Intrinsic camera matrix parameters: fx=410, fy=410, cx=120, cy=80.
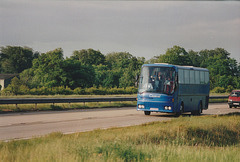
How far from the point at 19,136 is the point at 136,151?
6.05 metres

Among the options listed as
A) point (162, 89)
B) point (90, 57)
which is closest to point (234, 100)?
point (162, 89)

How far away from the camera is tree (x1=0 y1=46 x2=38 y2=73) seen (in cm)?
12625

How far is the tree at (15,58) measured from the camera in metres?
126

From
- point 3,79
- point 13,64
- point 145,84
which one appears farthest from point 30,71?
point 145,84

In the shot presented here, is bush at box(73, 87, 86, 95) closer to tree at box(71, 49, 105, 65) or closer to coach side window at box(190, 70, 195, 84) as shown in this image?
coach side window at box(190, 70, 195, 84)

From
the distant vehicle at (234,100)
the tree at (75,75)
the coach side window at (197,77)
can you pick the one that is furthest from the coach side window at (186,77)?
the tree at (75,75)

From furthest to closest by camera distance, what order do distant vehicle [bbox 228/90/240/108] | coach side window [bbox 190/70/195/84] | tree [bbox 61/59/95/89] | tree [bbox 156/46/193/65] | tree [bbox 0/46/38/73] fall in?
tree [bbox 0/46/38/73] < tree [bbox 156/46/193/65] < tree [bbox 61/59/95/89] < distant vehicle [bbox 228/90/240/108] < coach side window [bbox 190/70/195/84]

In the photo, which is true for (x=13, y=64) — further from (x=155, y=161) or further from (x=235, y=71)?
(x=155, y=161)

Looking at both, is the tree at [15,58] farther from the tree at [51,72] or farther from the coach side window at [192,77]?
the coach side window at [192,77]

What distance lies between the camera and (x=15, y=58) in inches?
4988

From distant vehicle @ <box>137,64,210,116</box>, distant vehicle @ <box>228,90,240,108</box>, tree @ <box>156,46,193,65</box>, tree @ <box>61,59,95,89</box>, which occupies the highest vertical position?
tree @ <box>156,46,193,65</box>

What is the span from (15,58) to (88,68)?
163 feet

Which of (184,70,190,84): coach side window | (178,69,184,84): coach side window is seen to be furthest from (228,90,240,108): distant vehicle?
(178,69,184,84): coach side window

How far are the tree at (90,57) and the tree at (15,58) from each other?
15.9 metres
